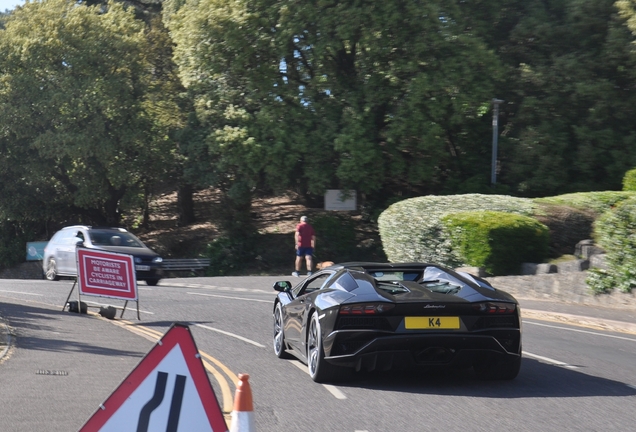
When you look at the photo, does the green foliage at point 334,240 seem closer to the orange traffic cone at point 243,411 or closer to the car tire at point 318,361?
the car tire at point 318,361

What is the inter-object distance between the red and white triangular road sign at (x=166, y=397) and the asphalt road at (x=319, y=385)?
227cm

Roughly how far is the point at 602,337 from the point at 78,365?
25.1 feet

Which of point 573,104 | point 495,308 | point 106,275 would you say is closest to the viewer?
point 495,308

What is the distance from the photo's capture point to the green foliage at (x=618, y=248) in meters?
15.8

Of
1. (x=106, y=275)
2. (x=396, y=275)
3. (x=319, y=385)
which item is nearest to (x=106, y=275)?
(x=106, y=275)

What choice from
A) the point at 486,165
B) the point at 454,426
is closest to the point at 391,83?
the point at 486,165

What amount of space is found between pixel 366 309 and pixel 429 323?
627 mm

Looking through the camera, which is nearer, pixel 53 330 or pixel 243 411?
pixel 243 411

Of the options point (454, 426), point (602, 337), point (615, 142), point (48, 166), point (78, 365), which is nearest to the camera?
point (454, 426)

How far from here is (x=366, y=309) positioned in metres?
8.46

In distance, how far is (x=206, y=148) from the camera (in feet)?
110

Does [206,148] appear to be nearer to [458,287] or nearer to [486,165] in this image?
[486,165]

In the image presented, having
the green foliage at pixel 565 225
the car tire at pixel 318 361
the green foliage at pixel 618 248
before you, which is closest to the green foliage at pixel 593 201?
the green foliage at pixel 565 225

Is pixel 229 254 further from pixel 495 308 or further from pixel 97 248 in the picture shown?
pixel 495 308
